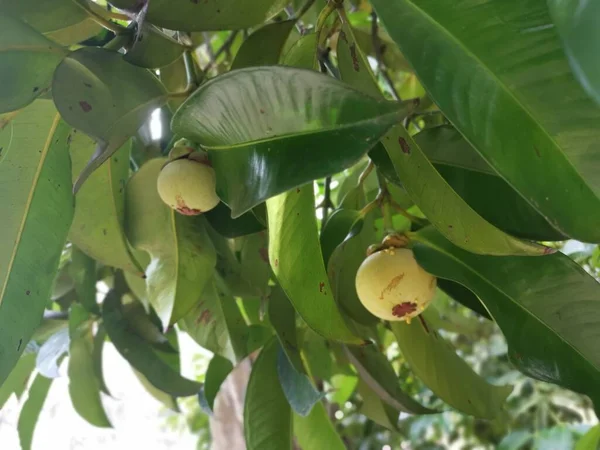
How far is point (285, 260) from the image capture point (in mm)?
426

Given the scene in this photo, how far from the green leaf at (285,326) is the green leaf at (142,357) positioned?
0.22 m

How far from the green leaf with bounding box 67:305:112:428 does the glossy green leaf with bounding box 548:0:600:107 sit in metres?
0.72

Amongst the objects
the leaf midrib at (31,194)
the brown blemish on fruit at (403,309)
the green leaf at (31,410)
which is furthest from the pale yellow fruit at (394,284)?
the green leaf at (31,410)

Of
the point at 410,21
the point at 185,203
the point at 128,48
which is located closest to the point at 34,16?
the point at 128,48

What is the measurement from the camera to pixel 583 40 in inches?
9.2

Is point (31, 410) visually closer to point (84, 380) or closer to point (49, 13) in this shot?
point (84, 380)

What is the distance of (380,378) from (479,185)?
0.25 metres

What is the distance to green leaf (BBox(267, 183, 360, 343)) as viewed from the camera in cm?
42

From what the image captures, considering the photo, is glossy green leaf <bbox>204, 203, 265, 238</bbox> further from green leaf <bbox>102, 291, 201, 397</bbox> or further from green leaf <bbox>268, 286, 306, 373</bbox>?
green leaf <bbox>102, 291, 201, 397</bbox>

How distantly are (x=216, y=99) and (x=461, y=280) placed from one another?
0.24 metres

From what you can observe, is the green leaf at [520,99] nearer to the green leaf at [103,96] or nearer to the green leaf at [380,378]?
the green leaf at [103,96]

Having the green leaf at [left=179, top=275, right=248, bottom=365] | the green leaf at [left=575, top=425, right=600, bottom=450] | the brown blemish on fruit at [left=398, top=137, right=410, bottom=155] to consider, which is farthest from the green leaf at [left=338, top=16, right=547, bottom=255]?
the green leaf at [left=575, top=425, right=600, bottom=450]

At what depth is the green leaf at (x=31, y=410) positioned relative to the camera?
32.8 inches

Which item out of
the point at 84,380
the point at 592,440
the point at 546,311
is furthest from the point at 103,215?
A: the point at 592,440
